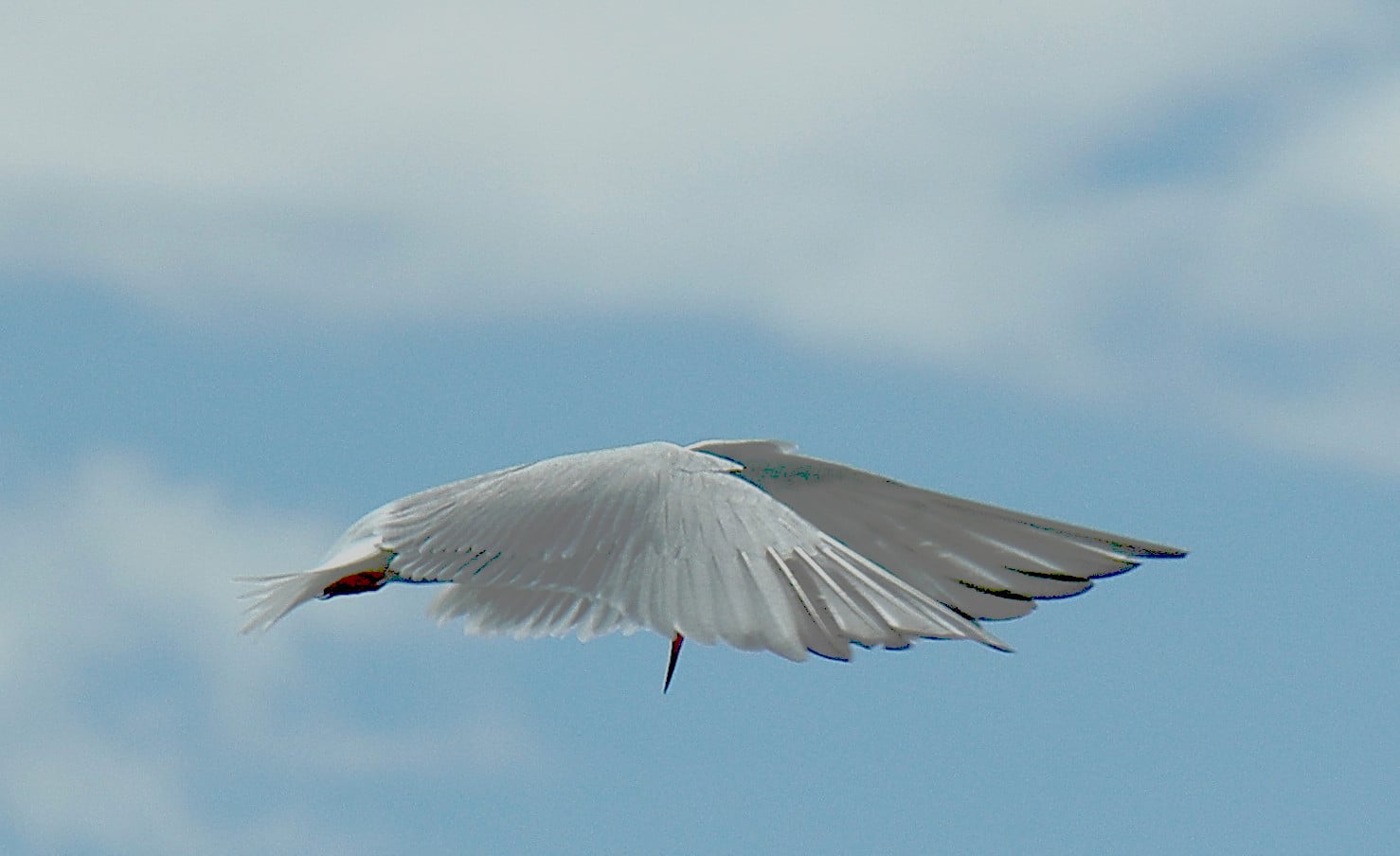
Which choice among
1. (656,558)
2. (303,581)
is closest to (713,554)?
(656,558)

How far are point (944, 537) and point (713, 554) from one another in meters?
2.36

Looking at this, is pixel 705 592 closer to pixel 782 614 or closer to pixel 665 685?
pixel 782 614

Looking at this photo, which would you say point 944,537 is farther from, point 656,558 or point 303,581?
point 303,581

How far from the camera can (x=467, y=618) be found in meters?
9.58

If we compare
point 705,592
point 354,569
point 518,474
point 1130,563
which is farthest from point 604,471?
point 1130,563

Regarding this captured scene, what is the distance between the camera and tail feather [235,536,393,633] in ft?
30.9

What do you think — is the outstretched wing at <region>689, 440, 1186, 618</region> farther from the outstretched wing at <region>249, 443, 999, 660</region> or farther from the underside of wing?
the outstretched wing at <region>249, 443, 999, 660</region>

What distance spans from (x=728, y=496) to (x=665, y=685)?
4.91 feet

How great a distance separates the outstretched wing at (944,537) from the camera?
30.0 ft

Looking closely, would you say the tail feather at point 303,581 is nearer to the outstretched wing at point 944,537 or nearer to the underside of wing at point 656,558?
the underside of wing at point 656,558

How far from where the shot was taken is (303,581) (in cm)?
1010

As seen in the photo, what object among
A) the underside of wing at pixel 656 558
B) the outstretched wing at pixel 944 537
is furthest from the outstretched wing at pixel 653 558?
the outstretched wing at pixel 944 537

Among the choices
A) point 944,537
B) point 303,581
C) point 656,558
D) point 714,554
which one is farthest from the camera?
point 303,581

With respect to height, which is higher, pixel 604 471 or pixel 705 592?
pixel 604 471
